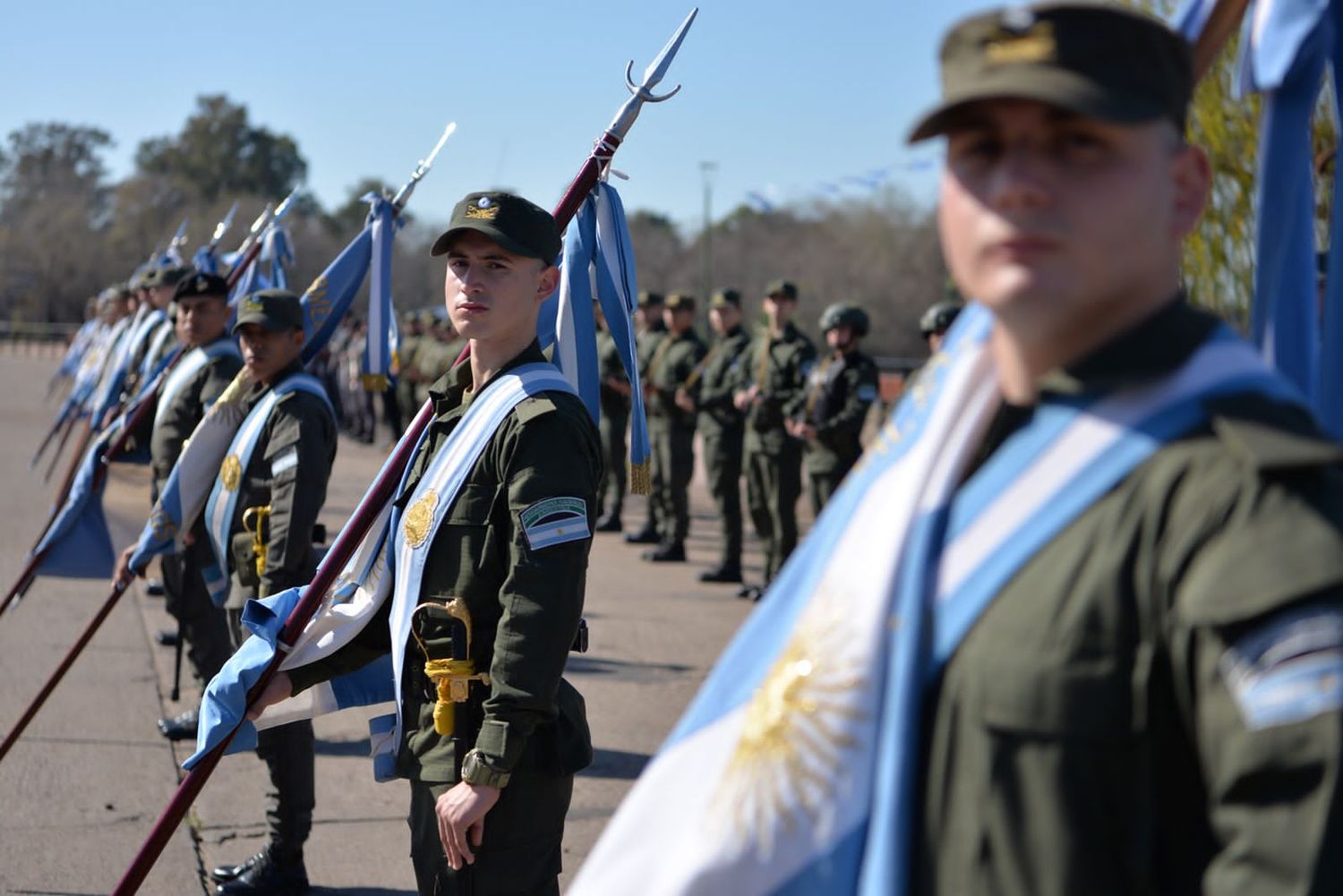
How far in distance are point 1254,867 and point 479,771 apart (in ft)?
6.69

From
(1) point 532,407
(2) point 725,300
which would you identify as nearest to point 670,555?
(2) point 725,300

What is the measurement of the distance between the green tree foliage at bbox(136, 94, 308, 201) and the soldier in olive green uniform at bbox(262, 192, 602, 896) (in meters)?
90.7

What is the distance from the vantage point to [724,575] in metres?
11.5

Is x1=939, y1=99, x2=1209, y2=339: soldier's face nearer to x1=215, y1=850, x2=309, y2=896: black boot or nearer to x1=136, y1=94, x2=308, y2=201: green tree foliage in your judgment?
x1=215, y1=850, x2=309, y2=896: black boot

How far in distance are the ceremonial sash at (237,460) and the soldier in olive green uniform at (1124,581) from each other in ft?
13.7

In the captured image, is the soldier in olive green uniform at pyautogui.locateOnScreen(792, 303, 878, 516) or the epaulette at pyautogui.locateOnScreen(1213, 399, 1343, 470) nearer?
the epaulette at pyautogui.locateOnScreen(1213, 399, 1343, 470)

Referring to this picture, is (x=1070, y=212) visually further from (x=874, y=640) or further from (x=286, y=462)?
(x=286, y=462)

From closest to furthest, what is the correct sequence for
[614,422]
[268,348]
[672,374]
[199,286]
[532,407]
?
[532,407], [268,348], [199,286], [672,374], [614,422]

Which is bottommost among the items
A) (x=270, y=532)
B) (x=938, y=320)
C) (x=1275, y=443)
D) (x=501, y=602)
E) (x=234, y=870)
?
(x=234, y=870)

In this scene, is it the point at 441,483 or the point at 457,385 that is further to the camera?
the point at 457,385

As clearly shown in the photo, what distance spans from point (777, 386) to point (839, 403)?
890mm

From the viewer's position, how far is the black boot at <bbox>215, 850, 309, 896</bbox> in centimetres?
499

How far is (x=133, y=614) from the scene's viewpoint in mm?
9766

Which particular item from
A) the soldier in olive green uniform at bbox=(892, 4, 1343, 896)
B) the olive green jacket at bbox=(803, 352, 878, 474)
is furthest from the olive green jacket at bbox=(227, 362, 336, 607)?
the olive green jacket at bbox=(803, 352, 878, 474)
